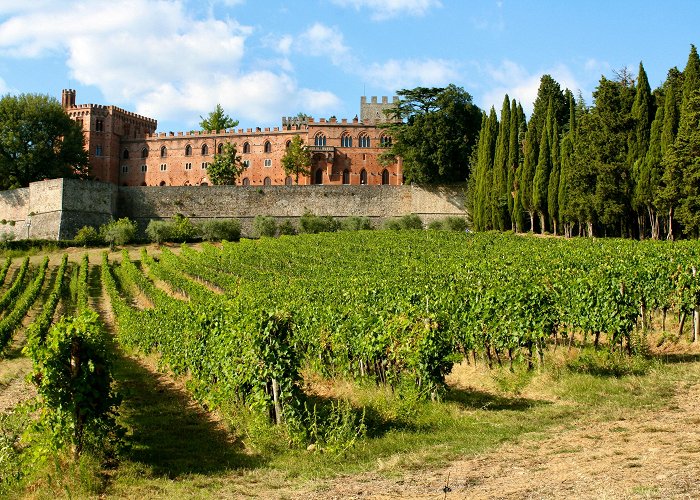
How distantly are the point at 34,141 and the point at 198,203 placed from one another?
17.7 m

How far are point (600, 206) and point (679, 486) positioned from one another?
31740 mm

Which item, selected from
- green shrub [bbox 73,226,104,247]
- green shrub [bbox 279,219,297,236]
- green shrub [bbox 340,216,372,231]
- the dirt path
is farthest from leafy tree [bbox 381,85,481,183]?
the dirt path

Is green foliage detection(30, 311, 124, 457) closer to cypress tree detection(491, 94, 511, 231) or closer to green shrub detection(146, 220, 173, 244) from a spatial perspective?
cypress tree detection(491, 94, 511, 231)

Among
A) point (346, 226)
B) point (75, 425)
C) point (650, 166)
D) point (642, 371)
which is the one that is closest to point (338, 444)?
point (75, 425)

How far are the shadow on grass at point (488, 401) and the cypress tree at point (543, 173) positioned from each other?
3225 centimetres

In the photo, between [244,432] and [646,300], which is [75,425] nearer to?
[244,432]

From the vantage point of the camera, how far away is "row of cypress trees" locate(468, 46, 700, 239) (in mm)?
32062

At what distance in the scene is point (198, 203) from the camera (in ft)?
208

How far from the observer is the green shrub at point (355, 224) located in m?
56.2

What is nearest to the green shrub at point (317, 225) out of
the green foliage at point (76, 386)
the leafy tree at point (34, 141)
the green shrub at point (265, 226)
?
the green shrub at point (265, 226)

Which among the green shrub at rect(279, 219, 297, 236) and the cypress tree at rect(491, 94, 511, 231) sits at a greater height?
the cypress tree at rect(491, 94, 511, 231)

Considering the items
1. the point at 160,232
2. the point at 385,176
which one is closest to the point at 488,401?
the point at 160,232

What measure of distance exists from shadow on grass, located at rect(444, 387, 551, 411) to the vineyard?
36 cm

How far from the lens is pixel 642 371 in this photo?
13.5m
